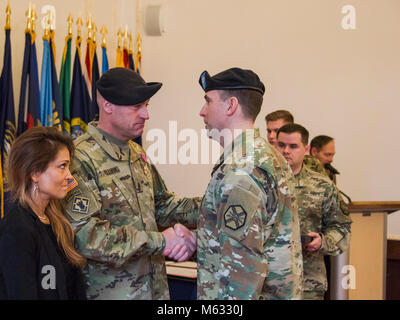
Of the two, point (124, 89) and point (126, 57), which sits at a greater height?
point (126, 57)

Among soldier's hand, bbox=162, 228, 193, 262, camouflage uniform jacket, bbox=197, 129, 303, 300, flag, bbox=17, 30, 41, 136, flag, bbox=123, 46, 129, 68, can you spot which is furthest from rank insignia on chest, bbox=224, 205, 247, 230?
flag, bbox=123, 46, 129, 68

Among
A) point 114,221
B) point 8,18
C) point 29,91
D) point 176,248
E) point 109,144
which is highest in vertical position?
point 8,18

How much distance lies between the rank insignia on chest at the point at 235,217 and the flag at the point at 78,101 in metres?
2.34

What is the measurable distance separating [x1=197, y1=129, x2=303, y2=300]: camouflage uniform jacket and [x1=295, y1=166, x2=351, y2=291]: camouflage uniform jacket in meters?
0.84

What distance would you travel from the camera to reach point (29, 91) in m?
3.29

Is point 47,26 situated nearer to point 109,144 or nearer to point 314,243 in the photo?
point 109,144

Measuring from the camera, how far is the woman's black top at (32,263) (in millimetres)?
1603

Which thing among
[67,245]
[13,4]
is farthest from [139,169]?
[13,4]

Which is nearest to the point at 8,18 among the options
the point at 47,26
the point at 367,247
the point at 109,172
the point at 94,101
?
the point at 47,26

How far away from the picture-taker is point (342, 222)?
8.57ft

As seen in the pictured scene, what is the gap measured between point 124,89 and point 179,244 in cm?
70

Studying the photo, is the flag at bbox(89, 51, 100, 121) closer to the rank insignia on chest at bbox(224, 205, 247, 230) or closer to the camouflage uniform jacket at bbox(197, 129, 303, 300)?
the camouflage uniform jacket at bbox(197, 129, 303, 300)

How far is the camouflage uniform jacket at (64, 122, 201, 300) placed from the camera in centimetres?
184
